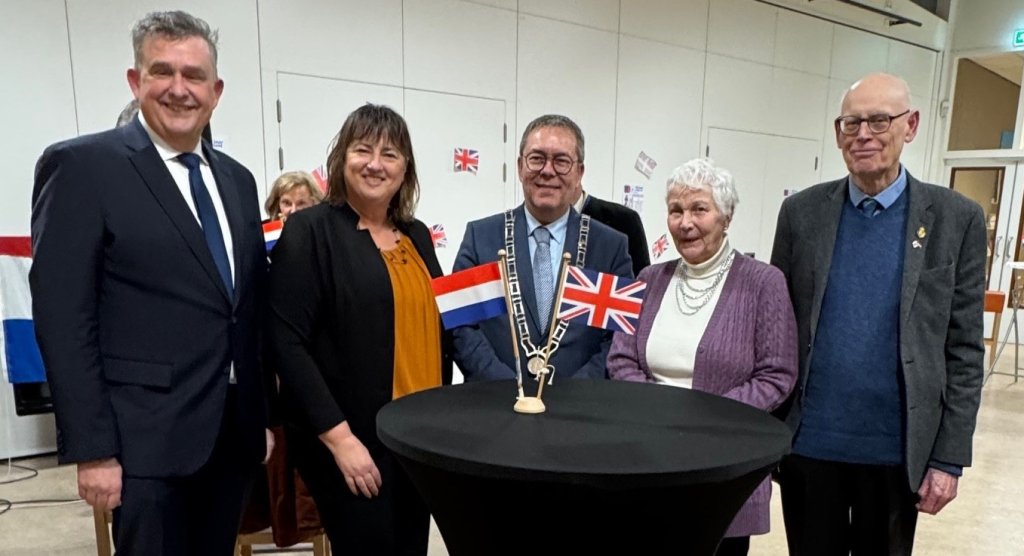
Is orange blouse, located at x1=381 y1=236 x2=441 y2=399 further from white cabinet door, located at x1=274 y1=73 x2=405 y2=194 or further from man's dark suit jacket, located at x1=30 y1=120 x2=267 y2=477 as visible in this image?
white cabinet door, located at x1=274 y1=73 x2=405 y2=194

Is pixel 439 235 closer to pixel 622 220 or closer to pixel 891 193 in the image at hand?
pixel 622 220

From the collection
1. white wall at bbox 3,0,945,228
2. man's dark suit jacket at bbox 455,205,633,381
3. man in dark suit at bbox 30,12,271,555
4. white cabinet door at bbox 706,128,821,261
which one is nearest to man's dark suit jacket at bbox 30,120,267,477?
man in dark suit at bbox 30,12,271,555

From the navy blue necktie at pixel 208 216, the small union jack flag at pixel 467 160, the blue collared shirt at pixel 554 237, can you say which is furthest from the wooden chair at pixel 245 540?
the small union jack flag at pixel 467 160

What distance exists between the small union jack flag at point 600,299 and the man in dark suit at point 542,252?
0.27 meters

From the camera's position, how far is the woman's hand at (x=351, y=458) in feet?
5.09

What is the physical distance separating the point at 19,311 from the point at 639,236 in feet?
10.6

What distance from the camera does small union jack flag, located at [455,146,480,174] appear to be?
4.96 metres

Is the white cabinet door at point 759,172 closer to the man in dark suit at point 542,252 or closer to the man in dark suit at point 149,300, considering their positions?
the man in dark suit at point 542,252

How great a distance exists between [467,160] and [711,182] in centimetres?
346

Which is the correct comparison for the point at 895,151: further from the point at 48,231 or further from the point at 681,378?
the point at 48,231

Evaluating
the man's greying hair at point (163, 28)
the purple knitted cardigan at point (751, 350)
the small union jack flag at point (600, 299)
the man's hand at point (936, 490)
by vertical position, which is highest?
the man's greying hair at point (163, 28)

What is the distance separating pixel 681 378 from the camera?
172cm

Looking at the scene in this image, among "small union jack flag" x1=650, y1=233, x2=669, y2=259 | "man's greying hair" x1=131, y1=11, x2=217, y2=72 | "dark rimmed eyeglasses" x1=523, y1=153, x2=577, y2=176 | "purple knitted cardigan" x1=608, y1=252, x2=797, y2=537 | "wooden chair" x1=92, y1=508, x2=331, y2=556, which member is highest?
"man's greying hair" x1=131, y1=11, x2=217, y2=72

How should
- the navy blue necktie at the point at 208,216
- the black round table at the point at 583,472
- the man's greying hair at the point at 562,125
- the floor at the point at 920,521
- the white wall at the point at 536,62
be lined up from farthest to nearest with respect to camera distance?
the white wall at the point at 536,62
the floor at the point at 920,521
the man's greying hair at the point at 562,125
the navy blue necktie at the point at 208,216
the black round table at the point at 583,472
